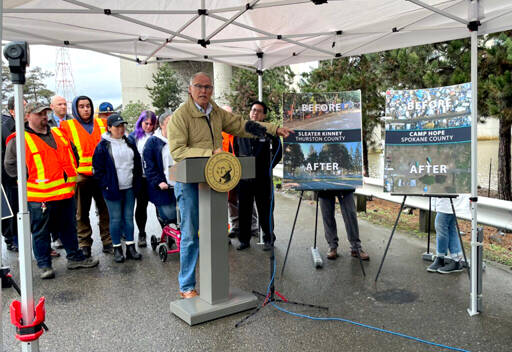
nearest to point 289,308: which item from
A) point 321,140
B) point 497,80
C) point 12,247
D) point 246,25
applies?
point 321,140

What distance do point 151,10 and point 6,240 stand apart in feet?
12.2

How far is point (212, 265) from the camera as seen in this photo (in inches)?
141

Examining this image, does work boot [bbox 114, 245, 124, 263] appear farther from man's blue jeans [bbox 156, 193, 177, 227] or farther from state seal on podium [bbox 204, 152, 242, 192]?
state seal on podium [bbox 204, 152, 242, 192]

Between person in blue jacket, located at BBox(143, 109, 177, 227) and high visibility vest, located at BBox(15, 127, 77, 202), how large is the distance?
0.91 meters

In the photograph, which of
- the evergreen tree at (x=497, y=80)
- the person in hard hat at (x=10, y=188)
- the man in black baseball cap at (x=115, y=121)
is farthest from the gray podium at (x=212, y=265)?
the evergreen tree at (x=497, y=80)

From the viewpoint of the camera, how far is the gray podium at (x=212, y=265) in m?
3.51

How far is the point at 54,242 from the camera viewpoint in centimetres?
593

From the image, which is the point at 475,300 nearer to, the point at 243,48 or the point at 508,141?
the point at 243,48

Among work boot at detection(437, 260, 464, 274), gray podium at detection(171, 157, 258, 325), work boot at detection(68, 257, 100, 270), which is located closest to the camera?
gray podium at detection(171, 157, 258, 325)

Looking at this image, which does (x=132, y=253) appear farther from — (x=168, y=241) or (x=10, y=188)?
(x=10, y=188)

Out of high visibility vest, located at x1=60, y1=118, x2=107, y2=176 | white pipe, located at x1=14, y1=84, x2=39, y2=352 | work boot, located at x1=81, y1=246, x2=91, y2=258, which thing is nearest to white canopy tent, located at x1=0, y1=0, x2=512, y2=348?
high visibility vest, located at x1=60, y1=118, x2=107, y2=176

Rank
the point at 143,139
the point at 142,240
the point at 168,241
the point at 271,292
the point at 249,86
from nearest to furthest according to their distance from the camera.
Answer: the point at 271,292
the point at 168,241
the point at 143,139
the point at 142,240
the point at 249,86

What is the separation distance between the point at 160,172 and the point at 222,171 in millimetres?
2083

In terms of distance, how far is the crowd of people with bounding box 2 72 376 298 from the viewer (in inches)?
149
